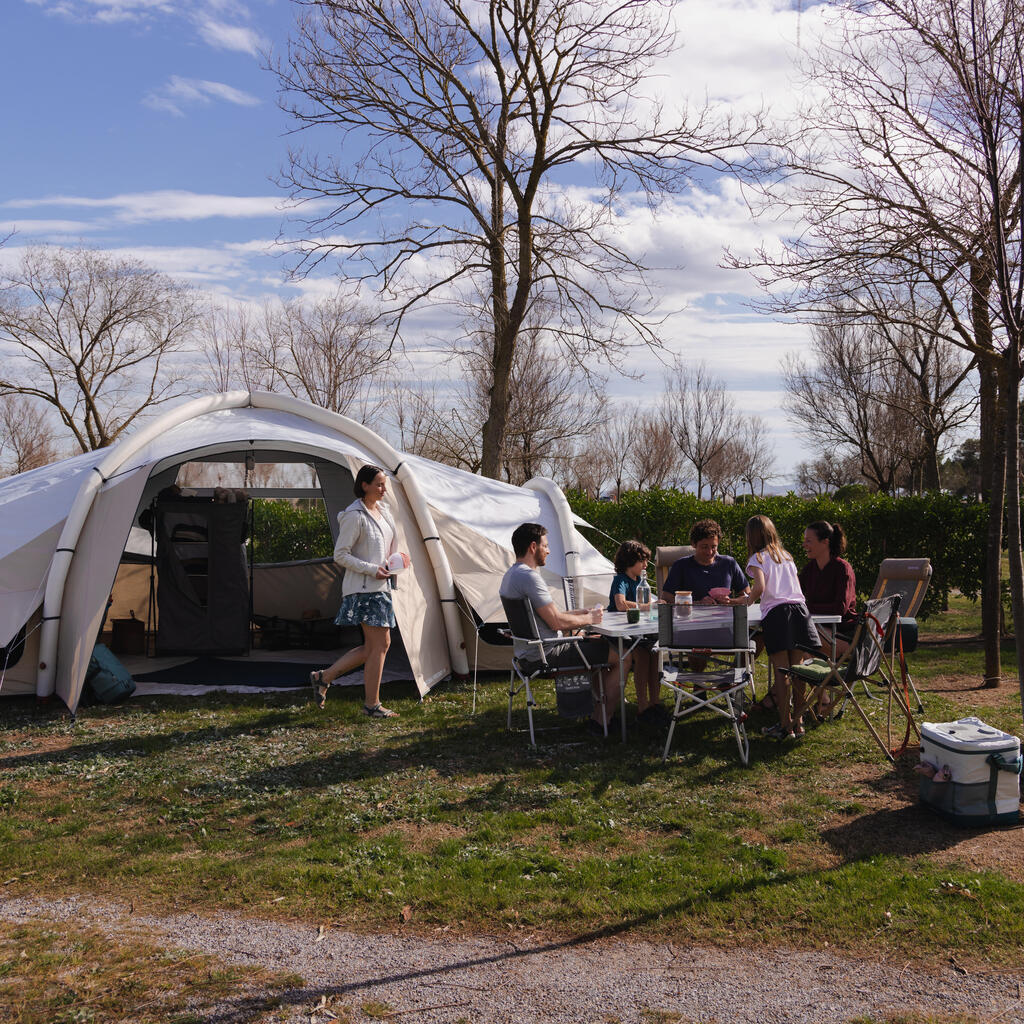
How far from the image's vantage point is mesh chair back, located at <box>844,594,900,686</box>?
570 centimetres

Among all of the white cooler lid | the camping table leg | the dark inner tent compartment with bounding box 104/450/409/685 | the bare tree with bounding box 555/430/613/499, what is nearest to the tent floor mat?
the dark inner tent compartment with bounding box 104/450/409/685

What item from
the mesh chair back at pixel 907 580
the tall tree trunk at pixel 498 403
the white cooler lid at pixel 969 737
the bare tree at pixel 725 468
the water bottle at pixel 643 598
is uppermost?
the bare tree at pixel 725 468

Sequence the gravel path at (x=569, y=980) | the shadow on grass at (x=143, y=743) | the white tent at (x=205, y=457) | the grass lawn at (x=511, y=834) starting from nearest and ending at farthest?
the gravel path at (x=569, y=980)
the grass lawn at (x=511, y=834)
the shadow on grass at (x=143, y=743)
the white tent at (x=205, y=457)

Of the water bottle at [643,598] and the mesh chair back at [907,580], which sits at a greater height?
the mesh chair back at [907,580]

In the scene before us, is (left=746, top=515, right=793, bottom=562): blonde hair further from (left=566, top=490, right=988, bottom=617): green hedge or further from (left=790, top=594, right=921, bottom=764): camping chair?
(left=566, top=490, right=988, bottom=617): green hedge

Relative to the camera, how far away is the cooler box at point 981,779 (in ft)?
14.4

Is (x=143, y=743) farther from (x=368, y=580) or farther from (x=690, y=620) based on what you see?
(x=690, y=620)

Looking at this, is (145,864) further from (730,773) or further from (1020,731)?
(1020,731)

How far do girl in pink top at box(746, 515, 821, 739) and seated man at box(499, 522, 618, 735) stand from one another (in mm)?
992

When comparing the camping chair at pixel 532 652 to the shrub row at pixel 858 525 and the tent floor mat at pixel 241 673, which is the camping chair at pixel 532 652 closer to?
the tent floor mat at pixel 241 673

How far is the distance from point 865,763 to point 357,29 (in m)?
11.5

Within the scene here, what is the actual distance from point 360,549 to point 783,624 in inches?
115

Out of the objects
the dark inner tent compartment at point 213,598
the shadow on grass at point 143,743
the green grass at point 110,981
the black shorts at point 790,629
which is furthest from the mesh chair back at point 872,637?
the dark inner tent compartment at point 213,598

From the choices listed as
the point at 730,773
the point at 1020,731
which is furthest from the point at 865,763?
the point at 1020,731
